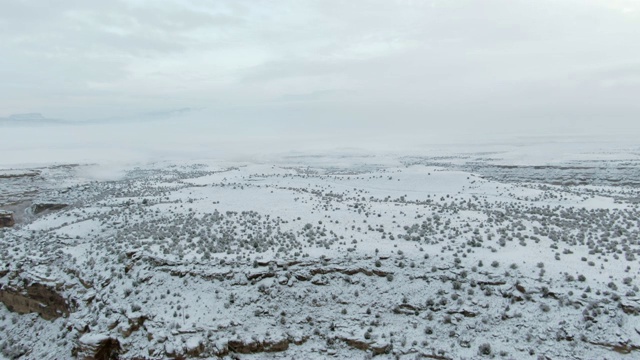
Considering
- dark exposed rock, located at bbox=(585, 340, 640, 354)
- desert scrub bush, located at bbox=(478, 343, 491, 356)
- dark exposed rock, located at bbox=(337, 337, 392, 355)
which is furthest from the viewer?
dark exposed rock, located at bbox=(337, 337, 392, 355)

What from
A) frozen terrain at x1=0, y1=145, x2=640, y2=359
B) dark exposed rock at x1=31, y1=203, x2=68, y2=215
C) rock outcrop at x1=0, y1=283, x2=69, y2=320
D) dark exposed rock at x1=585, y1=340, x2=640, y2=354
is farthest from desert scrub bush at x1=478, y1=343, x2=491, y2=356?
dark exposed rock at x1=31, y1=203, x2=68, y2=215

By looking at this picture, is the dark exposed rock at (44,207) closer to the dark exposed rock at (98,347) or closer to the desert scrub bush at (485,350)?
the dark exposed rock at (98,347)

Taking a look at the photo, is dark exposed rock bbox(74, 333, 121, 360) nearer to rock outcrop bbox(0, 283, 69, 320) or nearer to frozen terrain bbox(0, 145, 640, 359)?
frozen terrain bbox(0, 145, 640, 359)

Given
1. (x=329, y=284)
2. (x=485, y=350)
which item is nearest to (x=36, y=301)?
(x=329, y=284)

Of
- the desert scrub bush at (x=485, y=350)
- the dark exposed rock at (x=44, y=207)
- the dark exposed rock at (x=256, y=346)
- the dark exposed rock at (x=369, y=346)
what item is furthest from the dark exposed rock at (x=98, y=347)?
the dark exposed rock at (x=44, y=207)

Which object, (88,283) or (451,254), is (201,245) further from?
(451,254)

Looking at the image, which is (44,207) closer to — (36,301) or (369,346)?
(36,301)

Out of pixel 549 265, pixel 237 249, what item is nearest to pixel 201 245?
pixel 237 249

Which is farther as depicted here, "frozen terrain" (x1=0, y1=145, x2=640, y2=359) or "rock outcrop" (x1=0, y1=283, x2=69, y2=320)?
"rock outcrop" (x1=0, y1=283, x2=69, y2=320)
